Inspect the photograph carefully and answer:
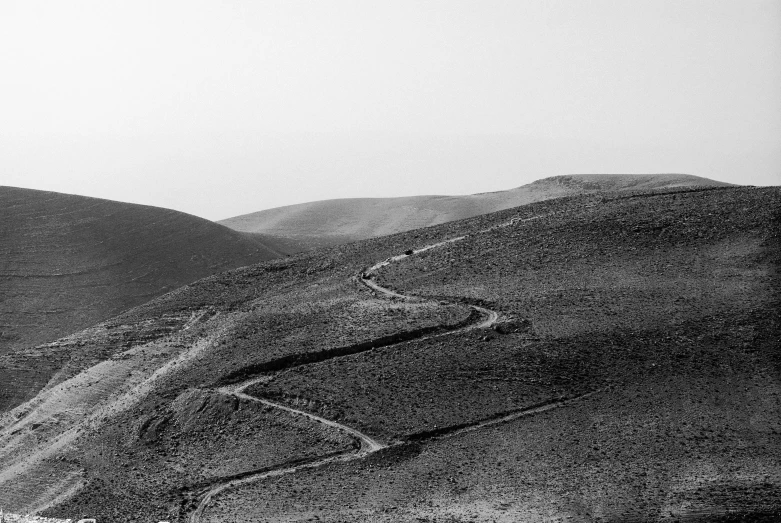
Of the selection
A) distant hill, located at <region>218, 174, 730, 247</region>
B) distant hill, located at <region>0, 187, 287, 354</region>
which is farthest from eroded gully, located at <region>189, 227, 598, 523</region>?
distant hill, located at <region>218, 174, 730, 247</region>

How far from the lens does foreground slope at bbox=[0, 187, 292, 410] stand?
5338 cm

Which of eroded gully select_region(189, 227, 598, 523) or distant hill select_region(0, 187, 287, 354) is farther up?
distant hill select_region(0, 187, 287, 354)

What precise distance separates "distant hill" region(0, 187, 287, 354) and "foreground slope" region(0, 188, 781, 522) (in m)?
9.69

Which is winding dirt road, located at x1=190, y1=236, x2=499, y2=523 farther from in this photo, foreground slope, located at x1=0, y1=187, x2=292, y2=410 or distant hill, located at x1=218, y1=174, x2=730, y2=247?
distant hill, located at x1=218, y1=174, x2=730, y2=247

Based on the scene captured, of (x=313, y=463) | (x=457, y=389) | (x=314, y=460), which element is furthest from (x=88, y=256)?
(x=313, y=463)

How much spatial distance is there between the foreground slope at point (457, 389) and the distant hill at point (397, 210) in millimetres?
31584

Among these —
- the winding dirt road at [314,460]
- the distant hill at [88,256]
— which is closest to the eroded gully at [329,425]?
the winding dirt road at [314,460]

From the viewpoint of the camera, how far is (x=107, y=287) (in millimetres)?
57219

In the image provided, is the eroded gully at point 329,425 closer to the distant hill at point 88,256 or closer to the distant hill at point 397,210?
the distant hill at point 88,256

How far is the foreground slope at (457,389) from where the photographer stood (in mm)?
27438

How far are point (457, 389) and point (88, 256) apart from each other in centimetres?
3433

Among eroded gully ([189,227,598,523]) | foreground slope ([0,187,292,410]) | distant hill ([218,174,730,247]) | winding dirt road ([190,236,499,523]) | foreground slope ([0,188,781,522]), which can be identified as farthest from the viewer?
distant hill ([218,174,730,247])

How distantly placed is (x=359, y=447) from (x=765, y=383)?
12770 mm

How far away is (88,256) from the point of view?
60.3 metres
